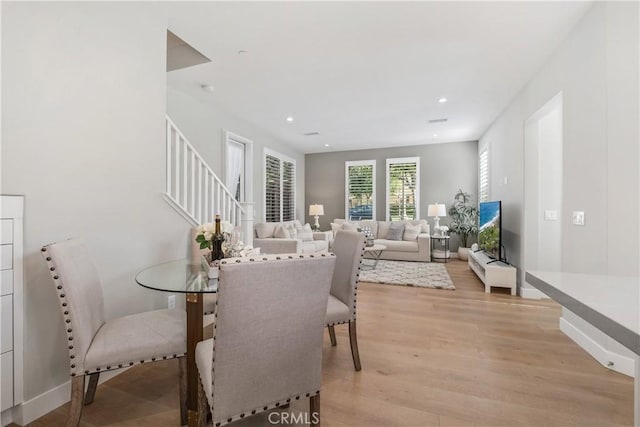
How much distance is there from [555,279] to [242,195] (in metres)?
5.25

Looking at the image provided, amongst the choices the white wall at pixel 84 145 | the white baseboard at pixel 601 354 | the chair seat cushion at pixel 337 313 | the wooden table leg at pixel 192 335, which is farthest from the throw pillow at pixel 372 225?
the wooden table leg at pixel 192 335

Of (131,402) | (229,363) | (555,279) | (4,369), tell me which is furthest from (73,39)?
(555,279)

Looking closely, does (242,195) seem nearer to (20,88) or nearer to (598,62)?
(20,88)

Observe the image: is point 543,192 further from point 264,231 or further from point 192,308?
point 264,231

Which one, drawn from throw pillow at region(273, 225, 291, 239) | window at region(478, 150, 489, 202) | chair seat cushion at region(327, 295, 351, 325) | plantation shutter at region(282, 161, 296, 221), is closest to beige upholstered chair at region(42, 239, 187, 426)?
chair seat cushion at region(327, 295, 351, 325)

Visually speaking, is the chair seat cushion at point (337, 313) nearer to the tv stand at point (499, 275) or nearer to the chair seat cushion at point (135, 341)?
the chair seat cushion at point (135, 341)

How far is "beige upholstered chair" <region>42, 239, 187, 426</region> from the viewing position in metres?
1.31

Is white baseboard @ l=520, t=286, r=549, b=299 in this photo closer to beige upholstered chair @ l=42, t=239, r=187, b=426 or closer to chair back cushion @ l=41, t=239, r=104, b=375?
beige upholstered chair @ l=42, t=239, r=187, b=426

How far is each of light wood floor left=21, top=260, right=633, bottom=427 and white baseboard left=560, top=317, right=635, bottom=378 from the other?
0.19 feet

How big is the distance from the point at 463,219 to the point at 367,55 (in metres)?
5.22

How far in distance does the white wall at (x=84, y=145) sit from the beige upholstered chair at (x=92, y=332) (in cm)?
27

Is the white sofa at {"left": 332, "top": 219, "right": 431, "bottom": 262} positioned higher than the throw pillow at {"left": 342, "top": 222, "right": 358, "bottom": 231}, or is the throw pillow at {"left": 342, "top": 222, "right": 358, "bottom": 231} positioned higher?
the throw pillow at {"left": 342, "top": 222, "right": 358, "bottom": 231}

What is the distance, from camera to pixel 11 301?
1.46 meters

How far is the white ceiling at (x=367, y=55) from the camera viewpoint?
235 cm
